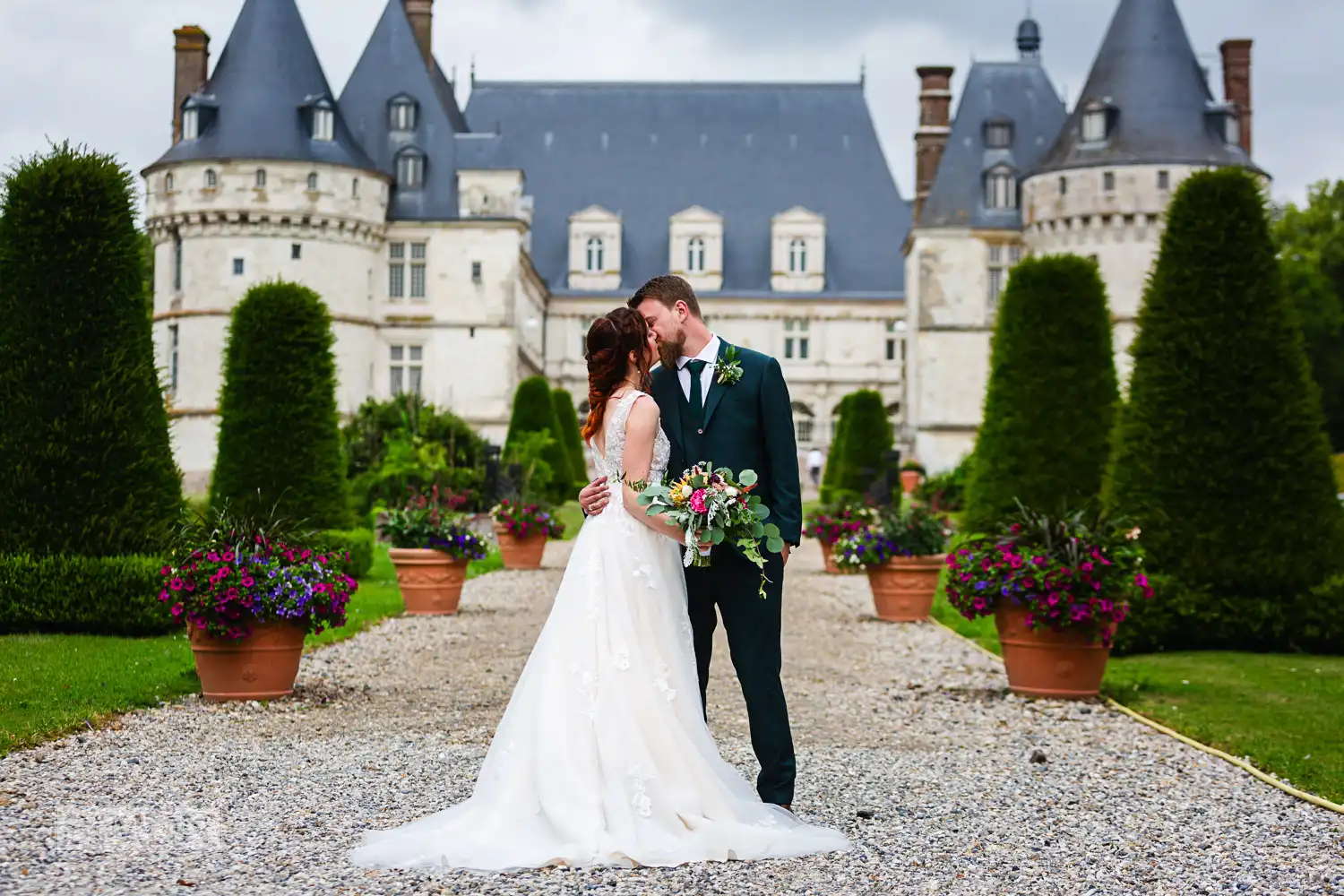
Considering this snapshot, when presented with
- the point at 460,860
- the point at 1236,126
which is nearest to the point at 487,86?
the point at 1236,126

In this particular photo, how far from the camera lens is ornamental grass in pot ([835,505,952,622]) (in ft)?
39.9

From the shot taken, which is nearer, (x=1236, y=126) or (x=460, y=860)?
(x=460, y=860)

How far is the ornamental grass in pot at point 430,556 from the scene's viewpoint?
12008 millimetres

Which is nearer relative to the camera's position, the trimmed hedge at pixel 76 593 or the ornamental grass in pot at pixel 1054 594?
the ornamental grass in pot at pixel 1054 594

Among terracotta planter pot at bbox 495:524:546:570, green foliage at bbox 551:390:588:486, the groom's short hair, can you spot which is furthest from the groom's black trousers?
green foliage at bbox 551:390:588:486

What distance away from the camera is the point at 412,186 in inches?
1452

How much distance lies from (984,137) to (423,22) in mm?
14356

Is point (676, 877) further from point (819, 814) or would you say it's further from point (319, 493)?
point (319, 493)

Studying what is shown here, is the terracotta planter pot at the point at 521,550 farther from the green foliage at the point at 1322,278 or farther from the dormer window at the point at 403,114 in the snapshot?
the green foliage at the point at 1322,278

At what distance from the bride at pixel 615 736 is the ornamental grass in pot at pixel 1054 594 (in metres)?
3.09

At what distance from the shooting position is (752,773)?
5605 millimetres

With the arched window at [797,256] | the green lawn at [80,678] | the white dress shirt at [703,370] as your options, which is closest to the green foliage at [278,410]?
the green lawn at [80,678]

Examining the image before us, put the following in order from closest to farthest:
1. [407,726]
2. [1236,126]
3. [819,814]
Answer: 1. [819,814]
2. [407,726]
3. [1236,126]

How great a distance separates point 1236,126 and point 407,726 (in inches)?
1225
